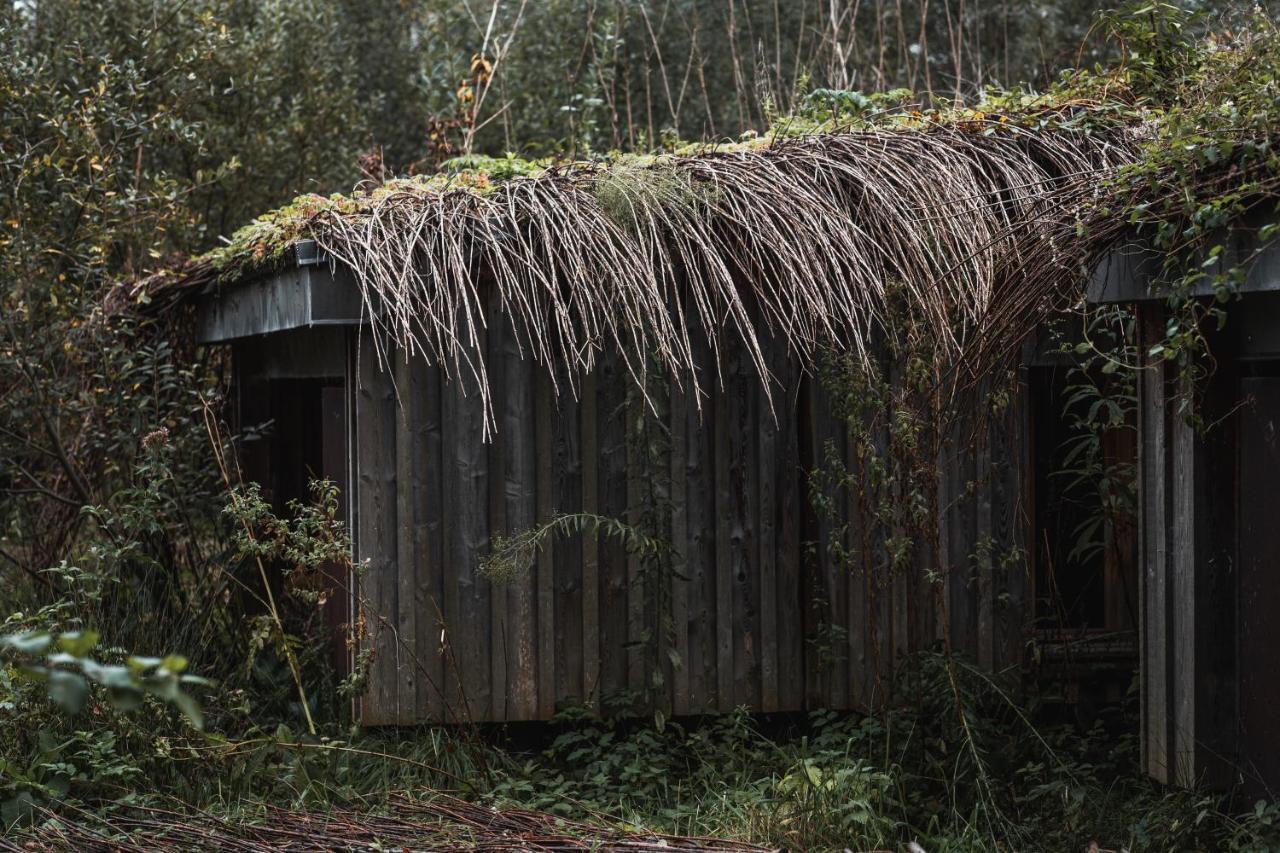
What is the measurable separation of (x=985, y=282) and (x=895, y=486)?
0.92 m

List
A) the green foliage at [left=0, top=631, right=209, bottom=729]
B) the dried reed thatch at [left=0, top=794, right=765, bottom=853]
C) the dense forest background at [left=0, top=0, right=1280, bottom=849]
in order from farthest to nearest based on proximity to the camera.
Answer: the dense forest background at [left=0, top=0, right=1280, bottom=849]
the dried reed thatch at [left=0, top=794, right=765, bottom=853]
the green foliage at [left=0, top=631, right=209, bottom=729]

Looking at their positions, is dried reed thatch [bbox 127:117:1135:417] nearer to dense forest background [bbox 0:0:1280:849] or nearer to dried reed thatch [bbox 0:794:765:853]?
dense forest background [bbox 0:0:1280:849]

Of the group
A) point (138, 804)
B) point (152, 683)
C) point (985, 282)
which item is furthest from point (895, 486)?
point (152, 683)

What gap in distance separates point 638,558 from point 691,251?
51.7 inches

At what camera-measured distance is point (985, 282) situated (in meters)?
5.46

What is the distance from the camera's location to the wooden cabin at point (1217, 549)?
4285 mm

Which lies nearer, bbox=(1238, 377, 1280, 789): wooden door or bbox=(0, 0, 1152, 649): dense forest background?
bbox=(1238, 377, 1280, 789): wooden door

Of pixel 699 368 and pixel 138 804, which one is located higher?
pixel 699 368

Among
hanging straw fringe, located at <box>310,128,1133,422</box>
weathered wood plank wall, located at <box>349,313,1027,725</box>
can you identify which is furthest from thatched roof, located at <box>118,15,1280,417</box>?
weathered wood plank wall, located at <box>349,313,1027,725</box>

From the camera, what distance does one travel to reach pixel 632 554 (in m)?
5.67

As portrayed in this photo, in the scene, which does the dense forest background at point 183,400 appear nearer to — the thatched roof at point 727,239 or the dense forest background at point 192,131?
the dense forest background at point 192,131

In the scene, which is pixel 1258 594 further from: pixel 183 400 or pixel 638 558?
pixel 183 400

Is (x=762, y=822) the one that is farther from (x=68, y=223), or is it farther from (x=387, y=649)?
(x=68, y=223)

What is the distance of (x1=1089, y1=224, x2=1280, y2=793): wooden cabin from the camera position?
14.1 ft
